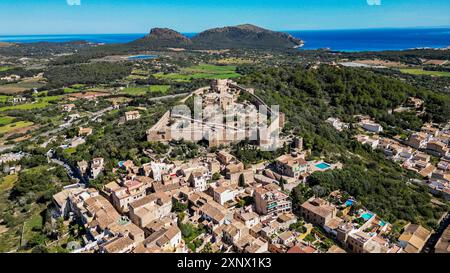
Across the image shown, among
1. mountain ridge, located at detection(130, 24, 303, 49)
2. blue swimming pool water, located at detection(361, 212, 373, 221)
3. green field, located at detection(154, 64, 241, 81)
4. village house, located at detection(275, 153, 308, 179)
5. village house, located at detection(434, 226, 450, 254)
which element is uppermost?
mountain ridge, located at detection(130, 24, 303, 49)

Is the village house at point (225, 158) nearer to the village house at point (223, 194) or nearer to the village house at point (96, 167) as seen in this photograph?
the village house at point (223, 194)

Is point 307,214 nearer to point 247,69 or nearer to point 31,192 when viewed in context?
point 31,192

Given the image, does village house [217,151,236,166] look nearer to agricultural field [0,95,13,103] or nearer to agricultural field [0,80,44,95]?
agricultural field [0,95,13,103]

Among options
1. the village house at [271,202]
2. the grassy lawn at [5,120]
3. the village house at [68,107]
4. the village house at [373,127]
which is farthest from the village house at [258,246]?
the village house at [68,107]

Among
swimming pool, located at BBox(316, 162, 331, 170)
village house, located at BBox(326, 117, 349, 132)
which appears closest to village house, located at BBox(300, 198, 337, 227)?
swimming pool, located at BBox(316, 162, 331, 170)

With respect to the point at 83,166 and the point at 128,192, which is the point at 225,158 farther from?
the point at 83,166
